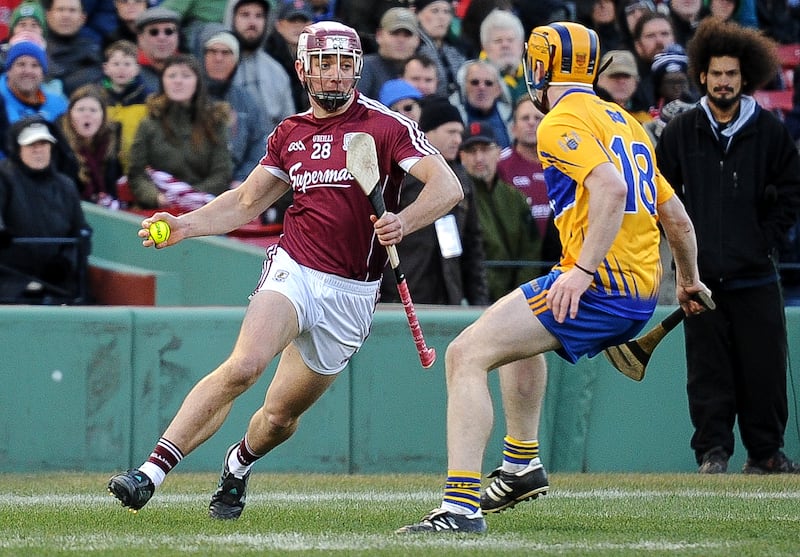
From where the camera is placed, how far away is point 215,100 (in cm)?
1280

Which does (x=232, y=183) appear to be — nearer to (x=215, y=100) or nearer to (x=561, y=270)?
(x=215, y=100)

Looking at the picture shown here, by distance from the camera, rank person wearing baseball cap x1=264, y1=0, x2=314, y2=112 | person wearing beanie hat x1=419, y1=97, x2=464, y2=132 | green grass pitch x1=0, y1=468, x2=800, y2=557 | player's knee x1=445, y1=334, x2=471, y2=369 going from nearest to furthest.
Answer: green grass pitch x1=0, y1=468, x2=800, y2=557, player's knee x1=445, y1=334, x2=471, y2=369, person wearing beanie hat x1=419, y1=97, x2=464, y2=132, person wearing baseball cap x1=264, y1=0, x2=314, y2=112

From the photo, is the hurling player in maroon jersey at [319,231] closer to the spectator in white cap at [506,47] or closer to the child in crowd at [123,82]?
the child in crowd at [123,82]

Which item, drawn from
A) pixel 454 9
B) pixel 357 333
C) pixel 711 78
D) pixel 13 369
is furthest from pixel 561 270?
pixel 454 9

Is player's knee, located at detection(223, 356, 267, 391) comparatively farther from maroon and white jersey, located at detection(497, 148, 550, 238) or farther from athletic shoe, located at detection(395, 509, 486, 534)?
maroon and white jersey, located at detection(497, 148, 550, 238)

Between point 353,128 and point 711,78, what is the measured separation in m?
3.85

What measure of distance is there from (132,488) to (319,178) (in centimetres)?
164

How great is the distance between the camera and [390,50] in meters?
13.7

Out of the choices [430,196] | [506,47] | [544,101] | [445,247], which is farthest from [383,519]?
[506,47]

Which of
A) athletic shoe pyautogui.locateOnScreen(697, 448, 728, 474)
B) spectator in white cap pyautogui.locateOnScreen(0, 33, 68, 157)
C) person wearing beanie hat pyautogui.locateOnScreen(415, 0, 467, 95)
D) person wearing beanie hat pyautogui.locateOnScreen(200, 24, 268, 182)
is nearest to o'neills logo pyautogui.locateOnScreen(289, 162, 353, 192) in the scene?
athletic shoe pyautogui.locateOnScreen(697, 448, 728, 474)

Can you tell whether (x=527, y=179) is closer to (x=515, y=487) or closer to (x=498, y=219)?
(x=498, y=219)

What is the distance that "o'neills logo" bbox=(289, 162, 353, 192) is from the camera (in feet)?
23.5

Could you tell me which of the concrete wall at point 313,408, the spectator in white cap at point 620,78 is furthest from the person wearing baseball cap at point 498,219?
the spectator in white cap at point 620,78

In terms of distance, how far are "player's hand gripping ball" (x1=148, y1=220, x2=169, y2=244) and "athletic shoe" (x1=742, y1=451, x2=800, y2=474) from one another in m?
4.72
